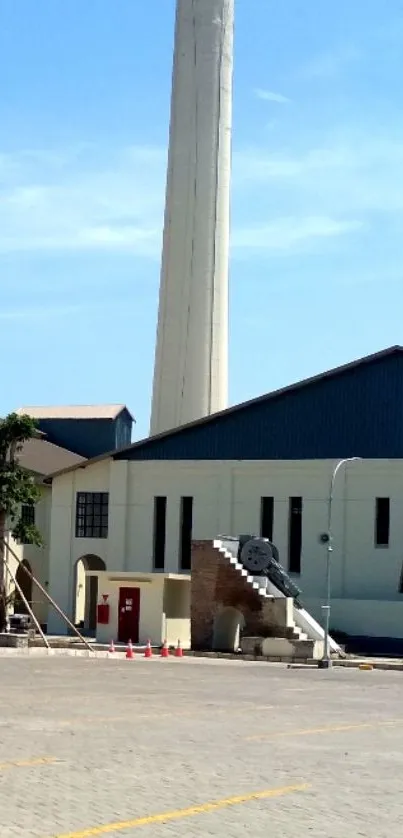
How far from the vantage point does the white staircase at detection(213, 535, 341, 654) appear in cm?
4891

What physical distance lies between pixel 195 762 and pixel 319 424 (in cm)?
4374

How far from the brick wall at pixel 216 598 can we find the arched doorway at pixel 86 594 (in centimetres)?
1400

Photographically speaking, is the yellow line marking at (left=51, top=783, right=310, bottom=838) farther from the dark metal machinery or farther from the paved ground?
the dark metal machinery

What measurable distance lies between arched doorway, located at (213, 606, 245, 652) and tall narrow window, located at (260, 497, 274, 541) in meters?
6.60

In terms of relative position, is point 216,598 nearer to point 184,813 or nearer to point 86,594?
point 86,594

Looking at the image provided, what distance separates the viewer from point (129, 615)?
53.8 metres

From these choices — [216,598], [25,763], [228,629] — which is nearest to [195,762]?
[25,763]

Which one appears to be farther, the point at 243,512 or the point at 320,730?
the point at 243,512

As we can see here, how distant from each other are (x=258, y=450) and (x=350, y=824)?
48.3m

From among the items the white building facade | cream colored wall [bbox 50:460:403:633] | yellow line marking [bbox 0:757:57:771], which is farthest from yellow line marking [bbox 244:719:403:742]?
cream colored wall [bbox 50:460:403:633]

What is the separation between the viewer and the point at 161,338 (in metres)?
71.1

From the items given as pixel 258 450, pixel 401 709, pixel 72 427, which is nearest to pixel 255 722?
pixel 401 709

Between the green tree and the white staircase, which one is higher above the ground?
the green tree

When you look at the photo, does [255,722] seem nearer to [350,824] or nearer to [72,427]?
[350,824]
